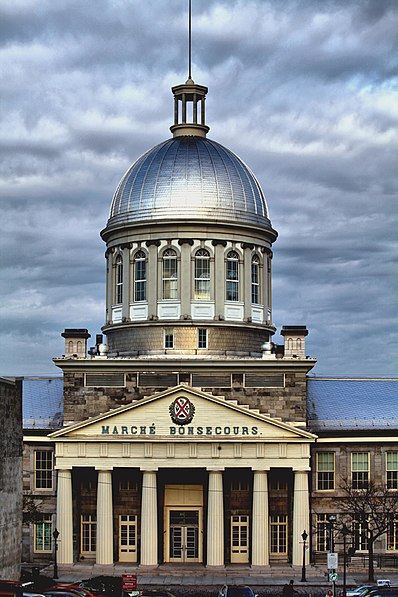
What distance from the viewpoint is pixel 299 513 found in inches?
2771

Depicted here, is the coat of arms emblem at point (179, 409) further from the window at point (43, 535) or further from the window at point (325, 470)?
the window at point (43, 535)

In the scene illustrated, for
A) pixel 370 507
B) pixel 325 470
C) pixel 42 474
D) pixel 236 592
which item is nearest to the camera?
pixel 236 592

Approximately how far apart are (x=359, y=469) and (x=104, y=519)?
15714mm

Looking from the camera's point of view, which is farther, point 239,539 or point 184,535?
point 184,535

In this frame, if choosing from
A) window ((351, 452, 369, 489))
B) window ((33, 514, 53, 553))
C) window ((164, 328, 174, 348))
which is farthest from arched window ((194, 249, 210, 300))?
window ((33, 514, 53, 553))

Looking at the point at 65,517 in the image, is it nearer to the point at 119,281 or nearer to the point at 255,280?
the point at 119,281

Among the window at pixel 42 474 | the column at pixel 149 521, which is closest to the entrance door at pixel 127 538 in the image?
the column at pixel 149 521

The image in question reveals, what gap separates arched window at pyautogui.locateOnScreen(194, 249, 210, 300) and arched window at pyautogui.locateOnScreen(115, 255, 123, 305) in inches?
211

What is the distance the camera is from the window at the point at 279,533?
2840 inches

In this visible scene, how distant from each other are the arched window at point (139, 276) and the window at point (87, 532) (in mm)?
14162

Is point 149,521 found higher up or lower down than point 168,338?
lower down

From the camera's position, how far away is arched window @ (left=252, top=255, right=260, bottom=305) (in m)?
79.2

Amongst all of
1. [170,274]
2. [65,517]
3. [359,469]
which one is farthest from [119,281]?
[359,469]

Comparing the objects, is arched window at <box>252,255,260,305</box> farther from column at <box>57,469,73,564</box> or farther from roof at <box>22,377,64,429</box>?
column at <box>57,469,73,564</box>
